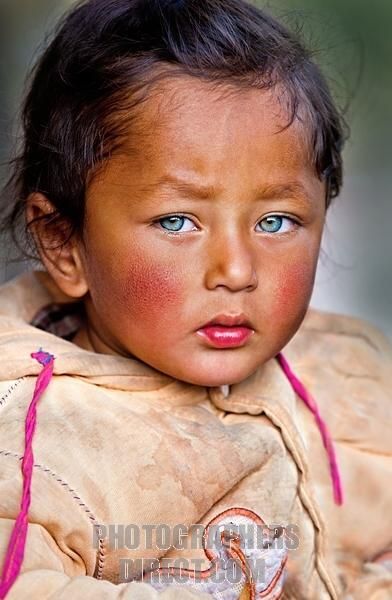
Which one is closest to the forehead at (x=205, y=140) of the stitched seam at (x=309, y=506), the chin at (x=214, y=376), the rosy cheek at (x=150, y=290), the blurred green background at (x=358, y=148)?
the rosy cheek at (x=150, y=290)

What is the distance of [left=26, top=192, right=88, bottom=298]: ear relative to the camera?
7.00 ft

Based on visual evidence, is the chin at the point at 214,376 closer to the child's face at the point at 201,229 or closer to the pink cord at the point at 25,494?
the child's face at the point at 201,229

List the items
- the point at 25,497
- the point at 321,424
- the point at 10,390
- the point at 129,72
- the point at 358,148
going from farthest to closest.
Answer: the point at 358,148, the point at 321,424, the point at 129,72, the point at 10,390, the point at 25,497

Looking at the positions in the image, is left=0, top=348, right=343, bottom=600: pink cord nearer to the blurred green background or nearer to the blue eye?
the blue eye

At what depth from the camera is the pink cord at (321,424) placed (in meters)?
2.37

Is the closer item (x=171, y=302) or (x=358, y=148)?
(x=171, y=302)

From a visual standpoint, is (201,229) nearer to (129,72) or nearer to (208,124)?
(208,124)

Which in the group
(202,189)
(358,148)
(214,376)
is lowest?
(358,148)

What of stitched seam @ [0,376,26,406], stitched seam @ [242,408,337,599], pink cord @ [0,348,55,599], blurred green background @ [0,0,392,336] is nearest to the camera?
pink cord @ [0,348,55,599]

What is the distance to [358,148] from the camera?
5.57 metres

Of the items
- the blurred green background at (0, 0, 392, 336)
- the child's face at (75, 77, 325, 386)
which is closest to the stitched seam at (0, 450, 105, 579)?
the child's face at (75, 77, 325, 386)

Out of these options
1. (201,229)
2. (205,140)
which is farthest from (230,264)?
(205,140)

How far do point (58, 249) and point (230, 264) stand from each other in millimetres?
428

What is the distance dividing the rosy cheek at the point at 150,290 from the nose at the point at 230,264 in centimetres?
6
